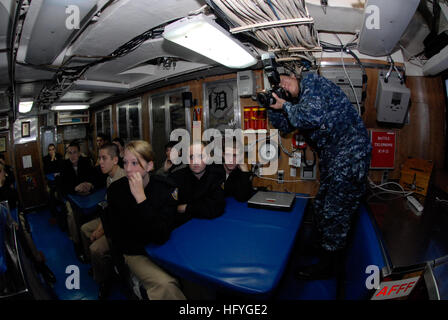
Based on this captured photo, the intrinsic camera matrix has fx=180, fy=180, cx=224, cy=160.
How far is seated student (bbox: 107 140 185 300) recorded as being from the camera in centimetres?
136

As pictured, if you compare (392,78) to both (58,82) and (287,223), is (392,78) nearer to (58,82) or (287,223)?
(287,223)

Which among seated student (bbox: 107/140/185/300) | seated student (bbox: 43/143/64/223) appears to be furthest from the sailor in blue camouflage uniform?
seated student (bbox: 43/143/64/223)

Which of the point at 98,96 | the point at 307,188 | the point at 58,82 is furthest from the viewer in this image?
the point at 98,96

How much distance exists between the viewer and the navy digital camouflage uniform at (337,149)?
1577 mm

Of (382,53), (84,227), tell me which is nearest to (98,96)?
(84,227)

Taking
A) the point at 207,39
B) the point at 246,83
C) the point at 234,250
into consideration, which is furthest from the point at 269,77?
the point at 234,250

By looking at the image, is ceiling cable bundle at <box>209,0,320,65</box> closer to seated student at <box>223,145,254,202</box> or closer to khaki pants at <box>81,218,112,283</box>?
seated student at <box>223,145,254,202</box>

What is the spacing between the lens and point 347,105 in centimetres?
163

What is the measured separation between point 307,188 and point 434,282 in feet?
6.13

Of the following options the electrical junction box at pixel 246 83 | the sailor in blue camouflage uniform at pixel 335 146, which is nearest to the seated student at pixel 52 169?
the electrical junction box at pixel 246 83

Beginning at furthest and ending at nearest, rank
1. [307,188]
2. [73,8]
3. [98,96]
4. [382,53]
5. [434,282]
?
1. [98,96]
2. [307,188]
3. [382,53]
4. [73,8]
5. [434,282]

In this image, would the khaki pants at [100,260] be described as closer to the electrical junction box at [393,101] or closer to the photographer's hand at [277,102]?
the photographer's hand at [277,102]

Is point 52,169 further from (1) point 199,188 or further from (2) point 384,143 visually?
(2) point 384,143

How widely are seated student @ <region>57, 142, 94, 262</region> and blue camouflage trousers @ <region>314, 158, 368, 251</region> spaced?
331 cm
